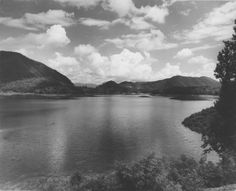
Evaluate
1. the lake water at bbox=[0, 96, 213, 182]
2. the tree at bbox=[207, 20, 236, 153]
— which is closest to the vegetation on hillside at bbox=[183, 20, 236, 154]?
the tree at bbox=[207, 20, 236, 153]

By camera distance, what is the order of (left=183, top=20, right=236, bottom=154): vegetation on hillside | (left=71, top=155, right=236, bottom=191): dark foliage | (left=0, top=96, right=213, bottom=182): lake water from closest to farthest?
(left=71, top=155, right=236, bottom=191): dark foliage < (left=183, top=20, right=236, bottom=154): vegetation on hillside < (left=0, top=96, right=213, bottom=182): lake water

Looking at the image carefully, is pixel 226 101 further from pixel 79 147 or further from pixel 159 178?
pixel 79 147

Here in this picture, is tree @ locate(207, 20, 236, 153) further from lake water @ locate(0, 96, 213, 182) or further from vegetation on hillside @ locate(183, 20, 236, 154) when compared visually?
lake water @ locate(0, 96, 213, 182)

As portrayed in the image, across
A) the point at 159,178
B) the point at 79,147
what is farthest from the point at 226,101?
the point at 79,147

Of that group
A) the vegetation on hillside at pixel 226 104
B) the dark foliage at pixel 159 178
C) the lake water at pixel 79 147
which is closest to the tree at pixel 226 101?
the vegetation on hillside at pixel 226 104

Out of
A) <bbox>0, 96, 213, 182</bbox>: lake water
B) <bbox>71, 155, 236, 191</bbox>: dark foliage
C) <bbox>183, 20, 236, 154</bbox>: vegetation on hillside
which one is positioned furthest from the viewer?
<bbox>0, 96, 213, 182</bbox>: lake water

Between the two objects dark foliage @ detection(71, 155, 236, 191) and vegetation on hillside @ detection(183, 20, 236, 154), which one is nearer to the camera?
dark foliage @ detection(71, 155, 236, 191)

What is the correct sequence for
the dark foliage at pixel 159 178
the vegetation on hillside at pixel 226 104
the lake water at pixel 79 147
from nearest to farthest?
the dark foliage at pixel 159 178 < the vegetation on hillside at pixel 226 104 < the lake water at pixel 79 147

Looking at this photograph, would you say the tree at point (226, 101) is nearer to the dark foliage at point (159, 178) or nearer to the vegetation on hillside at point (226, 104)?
the vegetation on hillside at point (226, 104)

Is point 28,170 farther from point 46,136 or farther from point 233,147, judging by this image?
point 233,147

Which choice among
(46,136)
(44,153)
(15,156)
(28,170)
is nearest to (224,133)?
(28,170)

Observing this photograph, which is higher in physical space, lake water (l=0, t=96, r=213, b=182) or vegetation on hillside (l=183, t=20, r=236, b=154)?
vegetation on hillside (l=183, t=20, r=236, b=154)
